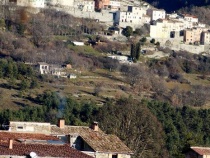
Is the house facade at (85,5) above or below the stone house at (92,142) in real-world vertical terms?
below

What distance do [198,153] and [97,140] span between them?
12.2 feet

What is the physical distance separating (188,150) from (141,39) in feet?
314

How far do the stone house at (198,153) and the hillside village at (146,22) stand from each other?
315 feet

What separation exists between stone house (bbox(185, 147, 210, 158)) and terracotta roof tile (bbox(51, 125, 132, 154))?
2.77m

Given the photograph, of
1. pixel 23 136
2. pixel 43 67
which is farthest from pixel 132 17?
pixel 23 136

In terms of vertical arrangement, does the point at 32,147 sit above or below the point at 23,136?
above

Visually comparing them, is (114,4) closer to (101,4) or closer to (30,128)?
(101,4)

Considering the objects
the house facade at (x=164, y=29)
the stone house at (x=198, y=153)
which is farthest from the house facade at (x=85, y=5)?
the stone house at (x=198, y=153)

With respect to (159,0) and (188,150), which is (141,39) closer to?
(159,0)

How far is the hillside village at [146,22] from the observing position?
13875cm

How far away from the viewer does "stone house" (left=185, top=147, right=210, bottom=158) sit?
35369mm

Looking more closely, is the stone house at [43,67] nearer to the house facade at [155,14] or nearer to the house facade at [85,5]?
the house facade at [85,5]

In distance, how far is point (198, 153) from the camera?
35.9 meters

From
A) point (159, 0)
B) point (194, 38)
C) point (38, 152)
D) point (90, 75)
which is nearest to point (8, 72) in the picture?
point (90, 75)
